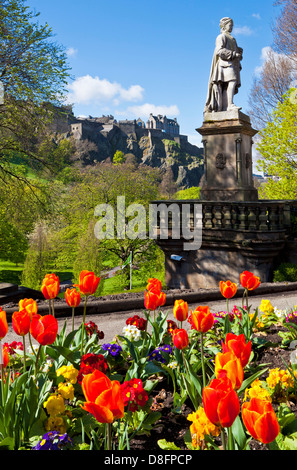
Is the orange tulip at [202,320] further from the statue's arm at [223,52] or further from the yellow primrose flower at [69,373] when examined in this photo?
the statue's arm at [223,52]

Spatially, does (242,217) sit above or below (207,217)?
below

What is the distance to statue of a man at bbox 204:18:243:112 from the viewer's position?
1395 cm

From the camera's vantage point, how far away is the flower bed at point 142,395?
146 centimetres

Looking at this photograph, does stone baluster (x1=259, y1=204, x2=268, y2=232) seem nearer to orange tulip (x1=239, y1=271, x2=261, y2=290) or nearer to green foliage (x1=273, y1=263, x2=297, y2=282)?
green foliage (x1=273, y1=263, x2=297, y2=282)

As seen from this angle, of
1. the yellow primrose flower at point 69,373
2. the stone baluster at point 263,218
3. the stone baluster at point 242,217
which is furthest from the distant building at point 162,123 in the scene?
the yellow primrose flower at point 69,373

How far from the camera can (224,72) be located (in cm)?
1415

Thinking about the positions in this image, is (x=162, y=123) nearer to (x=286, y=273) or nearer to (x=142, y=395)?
(x=286, y=273)

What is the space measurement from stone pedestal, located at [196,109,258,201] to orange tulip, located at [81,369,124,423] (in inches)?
491

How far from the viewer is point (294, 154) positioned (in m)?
19.9

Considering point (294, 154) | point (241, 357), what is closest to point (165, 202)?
point (294, 154)

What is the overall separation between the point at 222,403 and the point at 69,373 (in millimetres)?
1751

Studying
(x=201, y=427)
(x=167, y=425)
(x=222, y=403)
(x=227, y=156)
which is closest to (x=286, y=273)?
(x=227, y=156)

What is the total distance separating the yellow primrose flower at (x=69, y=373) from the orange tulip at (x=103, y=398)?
56.6 inches
